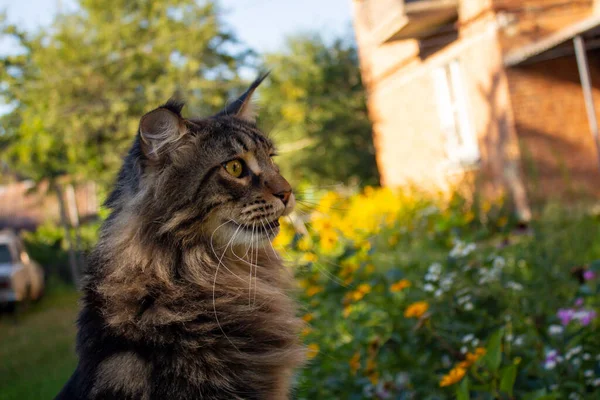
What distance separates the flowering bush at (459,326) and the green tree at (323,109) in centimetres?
1949

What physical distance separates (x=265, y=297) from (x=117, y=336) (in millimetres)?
598

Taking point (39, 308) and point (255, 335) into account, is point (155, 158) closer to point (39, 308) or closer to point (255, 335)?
point (255, 335)

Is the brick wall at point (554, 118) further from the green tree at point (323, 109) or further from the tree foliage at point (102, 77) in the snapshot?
the green tree at point (323, 109)

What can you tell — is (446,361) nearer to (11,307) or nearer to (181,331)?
(181,331)

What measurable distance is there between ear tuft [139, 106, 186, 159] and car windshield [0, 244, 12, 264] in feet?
Answer: 54.4

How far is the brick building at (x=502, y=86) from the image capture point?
11.7 meters

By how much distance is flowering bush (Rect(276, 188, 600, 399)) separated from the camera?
3.04m

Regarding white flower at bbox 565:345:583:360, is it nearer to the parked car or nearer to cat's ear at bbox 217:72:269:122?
cat's ear at bbox 217:72:269:122

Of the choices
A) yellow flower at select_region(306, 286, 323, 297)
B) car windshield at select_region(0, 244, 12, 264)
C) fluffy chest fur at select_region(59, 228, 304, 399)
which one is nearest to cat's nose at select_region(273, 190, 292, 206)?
fluffy chest fur at select_region(59, 228, 304, 399)

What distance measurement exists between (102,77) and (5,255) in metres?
6.36

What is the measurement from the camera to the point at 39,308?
16.9 metres

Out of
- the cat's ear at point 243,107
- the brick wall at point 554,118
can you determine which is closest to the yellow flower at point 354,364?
the cat's ear at point 243,107

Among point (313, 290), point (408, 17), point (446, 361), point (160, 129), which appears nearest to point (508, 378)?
point (446, 361)

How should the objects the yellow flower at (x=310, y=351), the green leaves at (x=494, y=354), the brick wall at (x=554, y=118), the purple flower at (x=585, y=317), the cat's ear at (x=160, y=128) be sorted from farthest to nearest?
the brick wall at (x=554, y=118) < the purple flower at (x=585, y=317) < the yellow flower at (x=310, y=351) < the green leaves at (x=494, y=354) < the cat's ear at (x=160, y=128)
